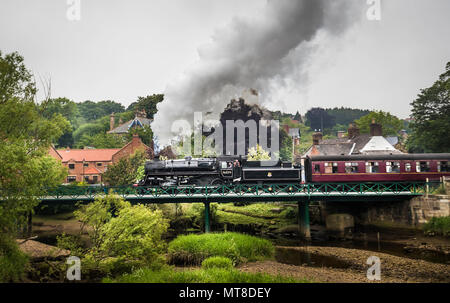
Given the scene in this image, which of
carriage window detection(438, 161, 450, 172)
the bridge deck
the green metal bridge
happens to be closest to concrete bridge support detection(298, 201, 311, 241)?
the green metal bridge

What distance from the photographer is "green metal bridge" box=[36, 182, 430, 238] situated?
61.6 ft

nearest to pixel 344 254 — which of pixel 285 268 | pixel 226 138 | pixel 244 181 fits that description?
pixel 285 268

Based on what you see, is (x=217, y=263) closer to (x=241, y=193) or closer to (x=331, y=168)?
(x=241, y=193)

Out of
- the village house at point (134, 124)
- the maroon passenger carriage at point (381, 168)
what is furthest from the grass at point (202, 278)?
the village house at point (134, 124)

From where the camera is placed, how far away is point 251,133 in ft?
152

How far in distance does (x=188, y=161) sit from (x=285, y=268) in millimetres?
9763

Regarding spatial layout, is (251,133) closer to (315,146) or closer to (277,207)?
(315,146)

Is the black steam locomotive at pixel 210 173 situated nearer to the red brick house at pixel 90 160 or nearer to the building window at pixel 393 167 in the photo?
the building window at pixel 393 167

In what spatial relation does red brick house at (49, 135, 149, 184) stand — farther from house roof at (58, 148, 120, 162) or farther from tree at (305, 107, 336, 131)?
tree at (305, 107, 336, 131)

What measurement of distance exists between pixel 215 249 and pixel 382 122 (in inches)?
2016

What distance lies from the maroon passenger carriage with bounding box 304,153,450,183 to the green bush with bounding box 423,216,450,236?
3176mm

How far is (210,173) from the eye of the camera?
64.7ft

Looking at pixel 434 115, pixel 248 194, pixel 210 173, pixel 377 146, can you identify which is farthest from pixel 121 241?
pixel 434 115

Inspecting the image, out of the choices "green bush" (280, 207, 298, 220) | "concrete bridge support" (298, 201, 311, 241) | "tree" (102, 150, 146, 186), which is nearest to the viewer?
"concrete bridge support" (298, 201, 311, 241)
